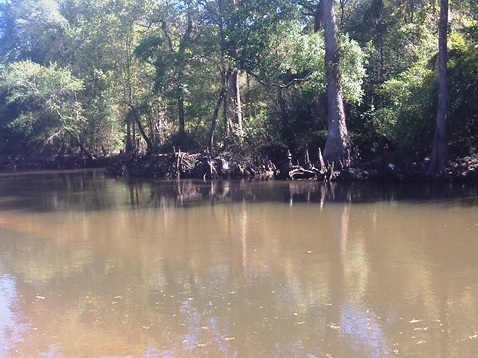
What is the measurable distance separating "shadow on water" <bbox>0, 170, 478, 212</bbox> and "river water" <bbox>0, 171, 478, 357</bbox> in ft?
1.46

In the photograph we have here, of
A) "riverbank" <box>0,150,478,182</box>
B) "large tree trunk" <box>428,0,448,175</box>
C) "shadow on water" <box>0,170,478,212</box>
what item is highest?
"large tree trunk" <box>428,0,448,175</box>

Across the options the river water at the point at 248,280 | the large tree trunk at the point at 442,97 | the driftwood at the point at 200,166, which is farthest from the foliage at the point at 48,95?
the large tree trunk at the point at 442,97

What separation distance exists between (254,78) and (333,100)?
591 centimetres

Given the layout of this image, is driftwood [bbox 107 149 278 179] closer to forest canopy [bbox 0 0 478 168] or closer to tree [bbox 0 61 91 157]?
forest canopy [bbox 0 0 478 168]

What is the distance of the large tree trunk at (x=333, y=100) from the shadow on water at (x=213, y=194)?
150cm

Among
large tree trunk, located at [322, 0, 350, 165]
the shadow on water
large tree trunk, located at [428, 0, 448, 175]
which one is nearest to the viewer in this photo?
the shadow on water

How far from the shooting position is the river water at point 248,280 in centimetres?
527

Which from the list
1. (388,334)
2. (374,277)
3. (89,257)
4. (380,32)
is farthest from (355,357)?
(380,32)

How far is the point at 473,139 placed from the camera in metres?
17.5

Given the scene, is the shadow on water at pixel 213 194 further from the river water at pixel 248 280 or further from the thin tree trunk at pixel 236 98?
the thin tree trunk at pixel 236 98

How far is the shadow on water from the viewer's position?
575 inches

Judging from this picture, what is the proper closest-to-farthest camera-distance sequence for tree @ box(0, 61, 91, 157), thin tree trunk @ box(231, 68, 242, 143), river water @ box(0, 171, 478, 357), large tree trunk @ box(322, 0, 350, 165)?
river water @ box(0, 171, 478, 357)
large tree trunk @ box(322, 0, 350, 165)
thin tree trunk @ box(231, 68, 242, 143)
tree @ box(0, 61, 91, 157)

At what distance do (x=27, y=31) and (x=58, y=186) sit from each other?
69.7ft

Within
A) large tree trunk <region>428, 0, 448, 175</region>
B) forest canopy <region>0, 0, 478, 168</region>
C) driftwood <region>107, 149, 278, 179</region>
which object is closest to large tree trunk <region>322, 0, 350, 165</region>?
forest canopy <region>0, 0, 478, 168</region>
